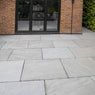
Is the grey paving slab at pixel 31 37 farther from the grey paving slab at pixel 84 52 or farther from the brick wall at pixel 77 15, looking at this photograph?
the grey paving slab at pixel 84 52

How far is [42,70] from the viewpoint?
539cm

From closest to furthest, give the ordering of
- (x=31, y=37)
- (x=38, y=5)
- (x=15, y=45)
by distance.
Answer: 1. (x=15, y=45)
2. (x=31, y=37)
3. (x=38, y=5)

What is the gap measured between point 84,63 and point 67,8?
582 centimetres

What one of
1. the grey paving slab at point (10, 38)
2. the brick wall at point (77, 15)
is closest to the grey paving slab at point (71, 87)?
the grey paving slab at point (10, 38)

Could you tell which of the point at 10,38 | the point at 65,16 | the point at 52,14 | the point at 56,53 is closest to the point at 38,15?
the point at 52,14

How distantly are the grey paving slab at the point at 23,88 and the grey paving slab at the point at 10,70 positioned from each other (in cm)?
34

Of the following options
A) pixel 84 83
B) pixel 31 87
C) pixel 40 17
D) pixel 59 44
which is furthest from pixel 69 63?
pixel 40 17

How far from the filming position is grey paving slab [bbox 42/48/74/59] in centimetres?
682

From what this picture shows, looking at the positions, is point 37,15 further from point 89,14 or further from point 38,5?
point 89,14

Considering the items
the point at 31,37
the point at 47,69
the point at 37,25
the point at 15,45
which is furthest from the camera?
the point at 37,25

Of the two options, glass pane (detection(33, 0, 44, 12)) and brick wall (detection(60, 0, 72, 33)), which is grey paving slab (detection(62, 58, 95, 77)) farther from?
glass pane (detection(33, 0, 44, 12))

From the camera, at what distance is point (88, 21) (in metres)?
13.3

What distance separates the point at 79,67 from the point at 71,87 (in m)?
1.41

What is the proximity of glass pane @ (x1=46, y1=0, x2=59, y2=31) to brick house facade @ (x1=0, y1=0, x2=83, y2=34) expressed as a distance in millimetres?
320
